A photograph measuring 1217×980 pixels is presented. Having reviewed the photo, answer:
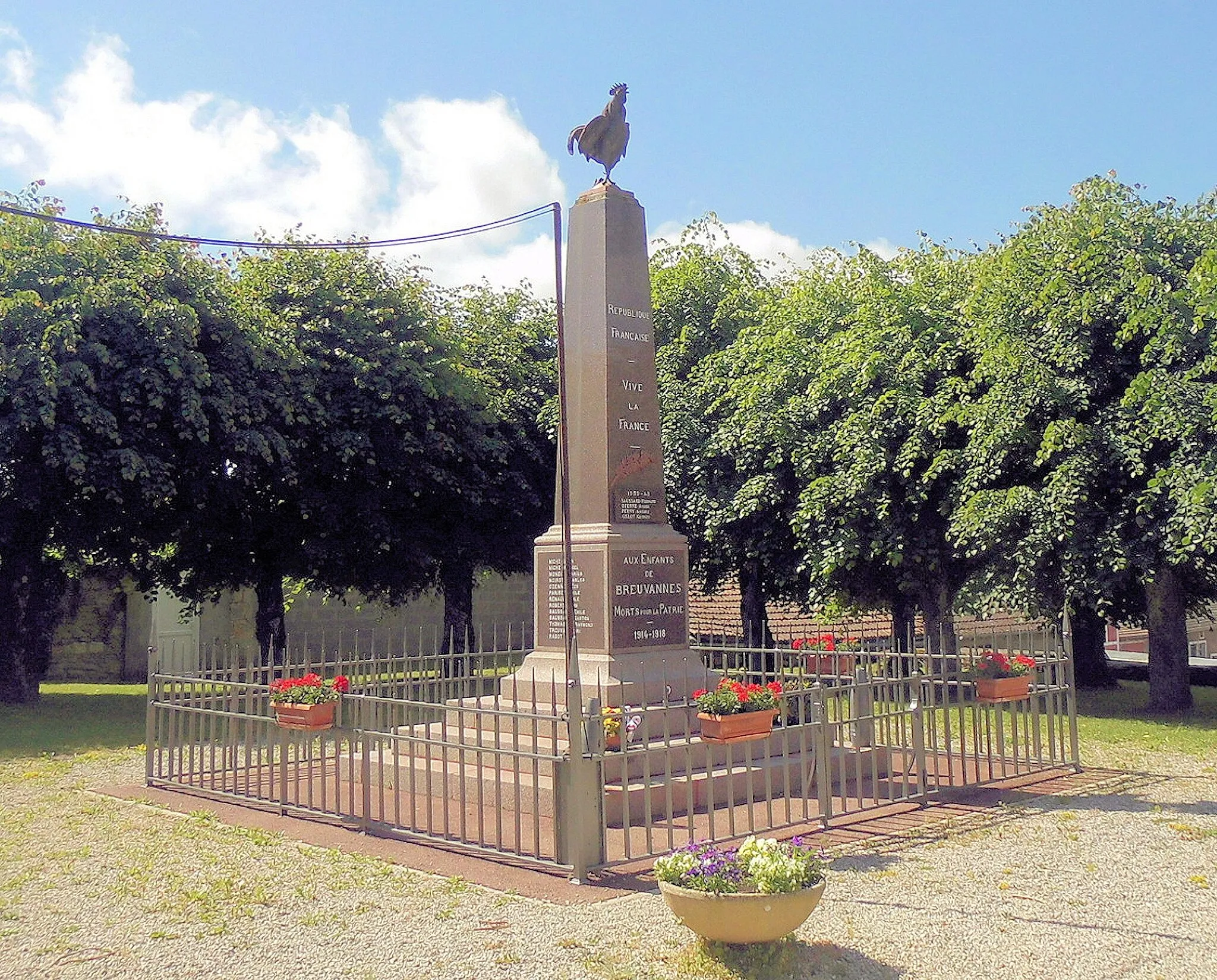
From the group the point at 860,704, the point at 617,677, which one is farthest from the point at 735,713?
the point at 860,704

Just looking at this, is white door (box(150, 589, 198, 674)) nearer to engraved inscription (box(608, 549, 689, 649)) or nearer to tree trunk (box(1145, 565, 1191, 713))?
engraved inscription (box(608, 549, 689, 649))

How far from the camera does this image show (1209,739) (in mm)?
13836

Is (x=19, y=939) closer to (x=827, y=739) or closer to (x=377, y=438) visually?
(x=827, y=739)

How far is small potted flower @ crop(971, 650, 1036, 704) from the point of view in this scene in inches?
414

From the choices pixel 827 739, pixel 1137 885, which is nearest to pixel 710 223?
pixel 827 739

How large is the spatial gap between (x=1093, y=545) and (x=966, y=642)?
6.80 m

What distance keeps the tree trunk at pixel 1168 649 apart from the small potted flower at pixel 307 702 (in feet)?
40.8

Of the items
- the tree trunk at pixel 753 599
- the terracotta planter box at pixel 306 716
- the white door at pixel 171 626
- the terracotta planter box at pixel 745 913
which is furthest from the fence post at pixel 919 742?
the white door at pixel 171 626

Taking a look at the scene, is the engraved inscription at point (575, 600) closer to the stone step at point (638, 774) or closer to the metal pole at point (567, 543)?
the metal pole at point (567, 543)

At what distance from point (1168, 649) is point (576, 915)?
13.6m

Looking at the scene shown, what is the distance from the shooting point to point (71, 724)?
16688mm

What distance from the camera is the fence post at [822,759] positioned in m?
8.66

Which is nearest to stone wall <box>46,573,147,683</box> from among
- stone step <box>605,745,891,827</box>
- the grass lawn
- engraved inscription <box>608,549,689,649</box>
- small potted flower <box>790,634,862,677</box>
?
small potted flower <box>790,634,862,677</box>

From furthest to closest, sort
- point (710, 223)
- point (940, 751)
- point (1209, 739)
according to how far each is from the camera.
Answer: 1. point (710, 223)
2. point (1209, 739)
3. point (940, 751)
